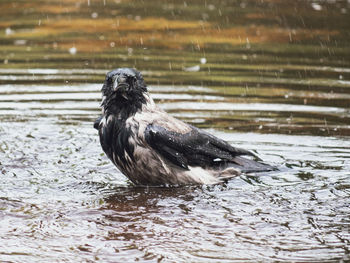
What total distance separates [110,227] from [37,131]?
3.38 m

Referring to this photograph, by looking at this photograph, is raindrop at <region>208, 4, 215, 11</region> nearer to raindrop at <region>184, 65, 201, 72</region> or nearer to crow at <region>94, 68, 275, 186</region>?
raindrop at <region>184, 65, 201, 72</region>

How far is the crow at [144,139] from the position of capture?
6.78m

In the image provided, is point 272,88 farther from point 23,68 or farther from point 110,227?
point 110,227

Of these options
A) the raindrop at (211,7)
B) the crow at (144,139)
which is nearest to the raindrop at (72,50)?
the raindrop at (211,7)

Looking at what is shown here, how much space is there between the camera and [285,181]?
7.23 metres

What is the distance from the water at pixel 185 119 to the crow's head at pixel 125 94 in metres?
0.78

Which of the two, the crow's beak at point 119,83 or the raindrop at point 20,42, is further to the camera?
the raindrop at point 20,42

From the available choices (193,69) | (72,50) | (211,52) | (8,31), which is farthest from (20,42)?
(193,69)

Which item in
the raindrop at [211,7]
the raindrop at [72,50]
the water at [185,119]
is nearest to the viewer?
the water at [185,119]

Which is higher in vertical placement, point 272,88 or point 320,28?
point 320,28

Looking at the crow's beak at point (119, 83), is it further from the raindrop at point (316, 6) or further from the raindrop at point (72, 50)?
the raindrop at point (316, 6)

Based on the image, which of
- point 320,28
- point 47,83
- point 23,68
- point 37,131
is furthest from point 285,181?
point 320,28

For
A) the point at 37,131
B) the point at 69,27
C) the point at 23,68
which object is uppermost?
the point at 69,27

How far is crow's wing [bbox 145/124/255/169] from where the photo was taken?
268 inches
